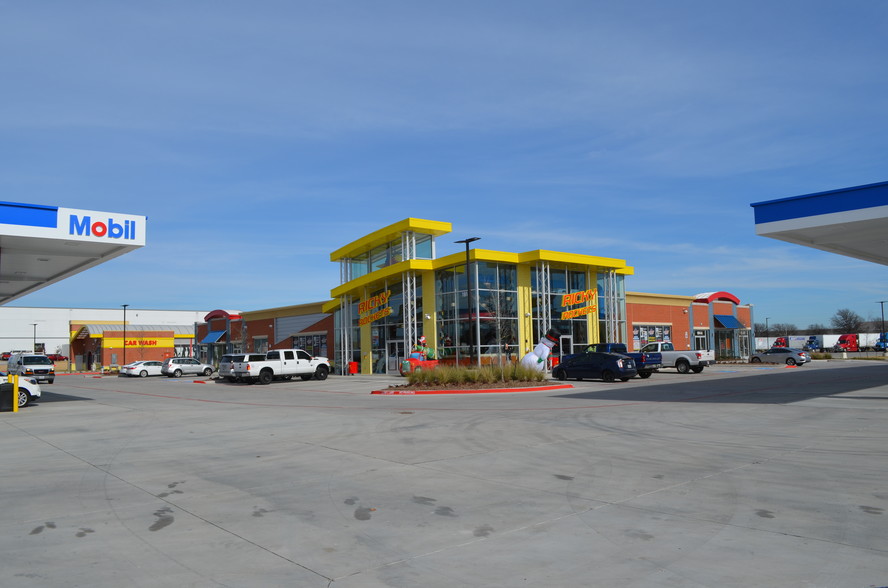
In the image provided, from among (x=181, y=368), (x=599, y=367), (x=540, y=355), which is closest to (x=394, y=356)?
(x=540, y=355)

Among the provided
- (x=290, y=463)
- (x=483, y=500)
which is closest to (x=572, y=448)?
(x=483, y=500)

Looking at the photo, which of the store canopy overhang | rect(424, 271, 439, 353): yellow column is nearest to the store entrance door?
rect(424, 271, 439, 353): yellow column

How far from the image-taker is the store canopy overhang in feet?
59.6

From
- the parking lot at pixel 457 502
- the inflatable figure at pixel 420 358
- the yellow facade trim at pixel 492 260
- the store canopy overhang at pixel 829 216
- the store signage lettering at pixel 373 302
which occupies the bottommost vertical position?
the parking lot at pixel 457 502

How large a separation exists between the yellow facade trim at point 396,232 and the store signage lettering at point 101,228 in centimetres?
1906

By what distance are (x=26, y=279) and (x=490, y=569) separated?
33.3 m

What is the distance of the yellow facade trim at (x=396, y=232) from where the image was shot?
1505 inches

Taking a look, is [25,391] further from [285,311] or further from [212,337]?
[212,337]

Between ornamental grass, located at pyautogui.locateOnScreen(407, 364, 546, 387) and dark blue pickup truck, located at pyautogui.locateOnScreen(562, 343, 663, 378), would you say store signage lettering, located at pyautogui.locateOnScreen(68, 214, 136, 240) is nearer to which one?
ornamental grass, located at pyautogui.locateOnScreen(407, 364, 546, 387)

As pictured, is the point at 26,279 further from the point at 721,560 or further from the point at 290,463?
the point at 721,560

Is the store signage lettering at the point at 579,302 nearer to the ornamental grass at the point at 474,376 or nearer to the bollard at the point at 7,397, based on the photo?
the ornamental grass at the point at 474,376

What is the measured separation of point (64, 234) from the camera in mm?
19594

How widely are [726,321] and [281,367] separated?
1475 inches

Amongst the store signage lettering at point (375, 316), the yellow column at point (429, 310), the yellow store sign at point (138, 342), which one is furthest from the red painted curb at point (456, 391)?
the yellow store sign at point (138, 342)
